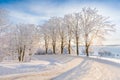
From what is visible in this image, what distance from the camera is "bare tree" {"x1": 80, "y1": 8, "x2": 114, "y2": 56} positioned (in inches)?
1592

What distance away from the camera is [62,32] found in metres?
52.5

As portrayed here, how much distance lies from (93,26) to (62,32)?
13.4m

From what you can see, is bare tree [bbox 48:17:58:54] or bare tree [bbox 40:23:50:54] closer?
bare tree [bbox 48:17:58:54]

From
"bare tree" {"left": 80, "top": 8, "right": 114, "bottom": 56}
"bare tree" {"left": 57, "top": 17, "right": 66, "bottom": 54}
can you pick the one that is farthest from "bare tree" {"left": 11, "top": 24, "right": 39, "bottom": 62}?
"bare tree" {"left": 80, "top": 8, "right": 114, "bottom": 56}

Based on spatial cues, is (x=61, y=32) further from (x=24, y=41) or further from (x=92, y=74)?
(x=92, y=74)

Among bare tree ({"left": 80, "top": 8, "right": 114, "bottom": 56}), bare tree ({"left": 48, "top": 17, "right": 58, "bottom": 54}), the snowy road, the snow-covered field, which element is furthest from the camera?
bare tree ({"left": 48, "top": 17, "right": 58, "bottom": 54})

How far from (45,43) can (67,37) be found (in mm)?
9372

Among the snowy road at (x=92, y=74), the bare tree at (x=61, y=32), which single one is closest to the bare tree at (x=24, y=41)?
the bare tree at (x=61, y=32)

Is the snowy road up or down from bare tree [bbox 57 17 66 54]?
down

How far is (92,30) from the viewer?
41344 millimetres

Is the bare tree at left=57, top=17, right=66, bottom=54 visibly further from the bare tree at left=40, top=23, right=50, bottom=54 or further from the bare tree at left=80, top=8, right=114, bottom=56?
the bare tree at left=80, top=8, right=114, bottom=56

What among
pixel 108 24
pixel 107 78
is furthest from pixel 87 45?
pixel 107 78

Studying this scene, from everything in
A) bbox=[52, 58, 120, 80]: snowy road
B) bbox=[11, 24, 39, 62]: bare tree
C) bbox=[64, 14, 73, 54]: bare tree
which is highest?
bbox=[64, 14, 73, 54]: bare tree

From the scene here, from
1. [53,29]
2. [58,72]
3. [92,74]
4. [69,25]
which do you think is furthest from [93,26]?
[92,74]
